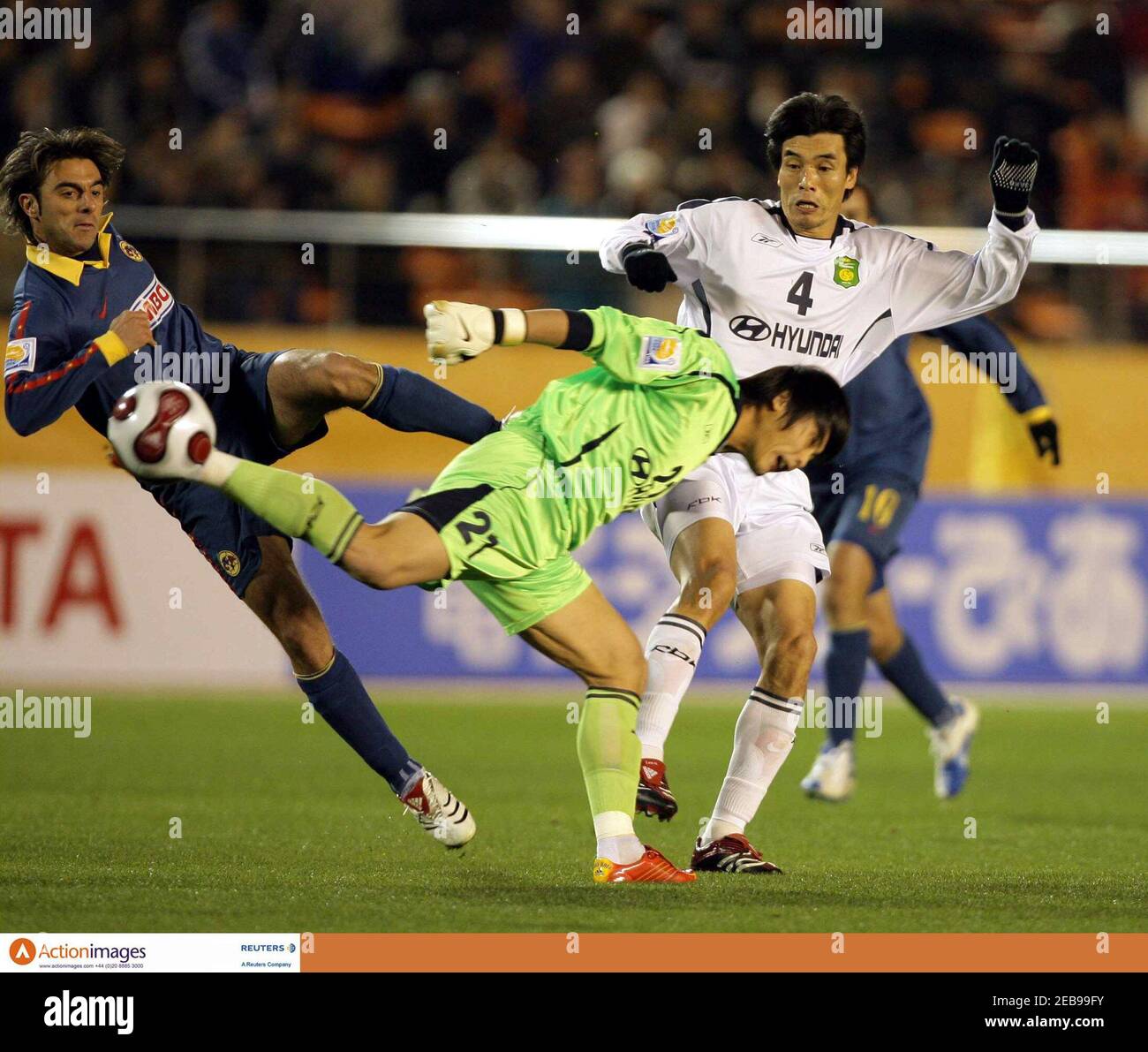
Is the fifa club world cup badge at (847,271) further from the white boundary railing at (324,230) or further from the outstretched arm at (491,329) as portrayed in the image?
the white boundary railing at (324,230)

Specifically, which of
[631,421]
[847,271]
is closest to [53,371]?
[631,421]

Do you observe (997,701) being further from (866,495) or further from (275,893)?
(275,893)

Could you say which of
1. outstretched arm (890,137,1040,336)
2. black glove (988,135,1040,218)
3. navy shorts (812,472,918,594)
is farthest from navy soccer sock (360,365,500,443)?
navy shorts (812,472,918,594)

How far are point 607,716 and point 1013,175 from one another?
7.43 ft

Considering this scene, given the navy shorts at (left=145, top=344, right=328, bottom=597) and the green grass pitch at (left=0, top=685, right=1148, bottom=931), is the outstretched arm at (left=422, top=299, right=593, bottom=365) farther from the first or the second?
the green grass pitch at (left=0, top=685, right=1148, bottom=931)

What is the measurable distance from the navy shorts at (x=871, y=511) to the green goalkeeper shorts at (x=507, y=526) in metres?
2.90

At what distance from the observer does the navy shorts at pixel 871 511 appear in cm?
771

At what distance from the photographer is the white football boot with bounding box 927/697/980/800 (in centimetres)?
778

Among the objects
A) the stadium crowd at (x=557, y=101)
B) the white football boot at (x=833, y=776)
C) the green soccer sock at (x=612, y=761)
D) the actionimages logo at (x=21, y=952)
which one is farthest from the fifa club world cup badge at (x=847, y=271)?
the stadium crowd at (x=557, y=101)

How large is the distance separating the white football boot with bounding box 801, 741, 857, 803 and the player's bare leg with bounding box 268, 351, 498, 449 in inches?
106

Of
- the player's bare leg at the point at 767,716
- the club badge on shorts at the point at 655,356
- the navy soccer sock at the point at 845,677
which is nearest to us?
the club badge on shorts at the point at 655,356

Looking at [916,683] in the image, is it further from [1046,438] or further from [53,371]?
[53,371]

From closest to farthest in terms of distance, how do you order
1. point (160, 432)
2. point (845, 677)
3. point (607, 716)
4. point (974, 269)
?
point (160, 432) < point (607, 716) < point (974, 269) < point (845, 677)

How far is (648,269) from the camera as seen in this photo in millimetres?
5441
